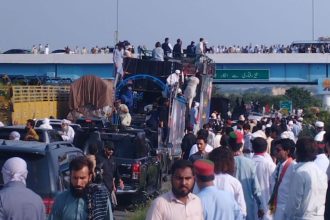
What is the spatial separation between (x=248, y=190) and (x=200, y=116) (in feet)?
65.9

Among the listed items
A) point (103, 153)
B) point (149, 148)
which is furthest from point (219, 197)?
point (149, 148)

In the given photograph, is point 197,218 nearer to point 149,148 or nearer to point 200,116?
point 149,148

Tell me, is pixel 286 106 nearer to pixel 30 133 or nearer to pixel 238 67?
pixel 238 67

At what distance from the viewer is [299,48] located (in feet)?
231

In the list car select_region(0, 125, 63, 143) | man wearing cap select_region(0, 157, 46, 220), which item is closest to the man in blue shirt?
man wearing cap select_region(0, 157, 46, 220)

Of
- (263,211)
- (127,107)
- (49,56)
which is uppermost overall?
(49,56)

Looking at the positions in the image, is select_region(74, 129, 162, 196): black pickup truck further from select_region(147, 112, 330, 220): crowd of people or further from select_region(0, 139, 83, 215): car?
select_region(0, 139, 83, 215): car

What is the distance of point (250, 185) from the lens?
40.8 ft

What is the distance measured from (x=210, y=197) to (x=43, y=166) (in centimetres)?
248

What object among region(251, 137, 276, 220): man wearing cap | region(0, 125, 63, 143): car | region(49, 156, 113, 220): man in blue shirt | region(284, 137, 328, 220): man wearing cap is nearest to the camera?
region(49, 156, 113, 220): man in blue shirt

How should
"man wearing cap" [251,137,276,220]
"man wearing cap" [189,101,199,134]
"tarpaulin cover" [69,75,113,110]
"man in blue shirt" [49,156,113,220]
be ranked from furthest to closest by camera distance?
"tarpaulin cover" [69,75,113,110] → "man wearing cap" [189,101,199,134] → "man wearing cap" [251,137,276,220] → "man in blue shirt" [49,156,113,220]

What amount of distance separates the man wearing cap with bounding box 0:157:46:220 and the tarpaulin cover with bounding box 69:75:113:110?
26247 mm

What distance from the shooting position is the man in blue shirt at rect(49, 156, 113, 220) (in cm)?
817

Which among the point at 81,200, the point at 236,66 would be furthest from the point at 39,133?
the point at 236,66
